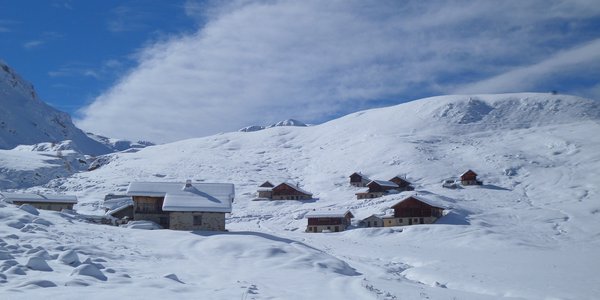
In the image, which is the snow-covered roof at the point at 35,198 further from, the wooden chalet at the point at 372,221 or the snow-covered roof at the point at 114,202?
the wooden chalet at the point at 372,221

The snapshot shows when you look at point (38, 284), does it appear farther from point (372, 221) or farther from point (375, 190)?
point (375, 190)

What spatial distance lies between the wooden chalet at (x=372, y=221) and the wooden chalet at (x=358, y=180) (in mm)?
28361

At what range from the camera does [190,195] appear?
4428 centimetres

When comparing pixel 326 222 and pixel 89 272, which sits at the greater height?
pixel 326 222

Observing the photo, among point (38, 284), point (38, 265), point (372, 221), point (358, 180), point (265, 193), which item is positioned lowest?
point (38, 284)

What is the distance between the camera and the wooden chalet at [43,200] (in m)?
55.5

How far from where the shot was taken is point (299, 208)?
74.3 meters

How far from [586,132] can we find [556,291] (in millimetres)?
101108

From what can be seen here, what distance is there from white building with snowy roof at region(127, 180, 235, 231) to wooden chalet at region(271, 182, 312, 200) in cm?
3870

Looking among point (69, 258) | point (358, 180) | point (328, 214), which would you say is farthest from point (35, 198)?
point (358, 180)

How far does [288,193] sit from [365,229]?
30.8m

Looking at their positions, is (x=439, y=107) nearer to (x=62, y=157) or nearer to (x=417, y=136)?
(x=417, y=136)

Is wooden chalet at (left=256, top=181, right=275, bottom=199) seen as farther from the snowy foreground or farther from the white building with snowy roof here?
the white building with snowy roof

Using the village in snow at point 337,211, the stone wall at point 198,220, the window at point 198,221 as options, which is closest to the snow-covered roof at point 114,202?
the village in snow at point 337,211
